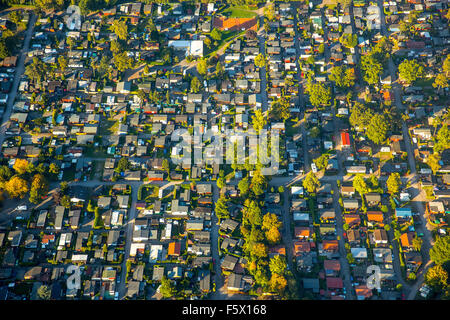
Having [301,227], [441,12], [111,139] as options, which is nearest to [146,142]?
[111,139]

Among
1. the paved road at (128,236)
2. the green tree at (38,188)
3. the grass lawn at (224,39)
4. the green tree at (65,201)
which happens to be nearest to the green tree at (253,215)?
the paved road at (128,236)

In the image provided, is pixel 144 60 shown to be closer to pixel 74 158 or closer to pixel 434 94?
pixel 74 158

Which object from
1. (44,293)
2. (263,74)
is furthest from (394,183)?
(44,293)

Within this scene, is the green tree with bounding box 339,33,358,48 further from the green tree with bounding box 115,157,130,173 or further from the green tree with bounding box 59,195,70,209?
the green tree with bounding box 59,195,70,209

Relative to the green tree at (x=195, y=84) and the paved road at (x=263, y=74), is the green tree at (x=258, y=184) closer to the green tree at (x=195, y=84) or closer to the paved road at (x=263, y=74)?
the paved road at (x=263, y=74)

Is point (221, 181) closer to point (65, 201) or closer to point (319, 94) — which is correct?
point (319, 94)
